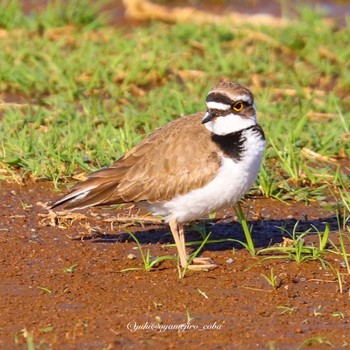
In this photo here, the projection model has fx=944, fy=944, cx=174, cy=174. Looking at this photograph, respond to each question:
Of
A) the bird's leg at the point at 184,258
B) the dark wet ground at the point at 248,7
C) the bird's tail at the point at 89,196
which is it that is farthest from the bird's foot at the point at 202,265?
the dark wet ground at the point at 248,7

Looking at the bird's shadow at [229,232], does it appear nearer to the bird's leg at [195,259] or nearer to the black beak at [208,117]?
the bird's leg at [195,259]

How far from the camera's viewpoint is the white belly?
6.07 meters

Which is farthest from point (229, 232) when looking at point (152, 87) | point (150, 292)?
point (152, 87)

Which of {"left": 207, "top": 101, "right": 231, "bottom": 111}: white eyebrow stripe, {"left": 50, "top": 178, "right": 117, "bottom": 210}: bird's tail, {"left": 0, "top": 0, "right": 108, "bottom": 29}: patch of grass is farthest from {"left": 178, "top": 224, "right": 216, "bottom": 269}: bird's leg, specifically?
{"left": 0, "top": 0, "right": 108, "bottom": 29}: patch of grass

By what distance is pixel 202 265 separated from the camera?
6309 millimetres

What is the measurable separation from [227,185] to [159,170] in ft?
1.81

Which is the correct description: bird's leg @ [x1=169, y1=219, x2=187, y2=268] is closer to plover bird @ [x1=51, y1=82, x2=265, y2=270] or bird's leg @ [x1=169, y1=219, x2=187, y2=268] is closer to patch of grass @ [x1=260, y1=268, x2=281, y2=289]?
plover bird @ [x1=51, y1=82, x2=265, y2=270]

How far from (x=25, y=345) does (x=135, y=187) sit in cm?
165

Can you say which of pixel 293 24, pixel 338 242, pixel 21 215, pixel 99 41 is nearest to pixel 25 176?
pixel 21 215

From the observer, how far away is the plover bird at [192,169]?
20.0 ft

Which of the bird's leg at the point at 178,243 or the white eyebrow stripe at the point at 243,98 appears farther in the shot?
the bird's leg at the point at 178,243

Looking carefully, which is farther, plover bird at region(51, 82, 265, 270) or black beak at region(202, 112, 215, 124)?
black beak at region(202, 112, 215, 124)

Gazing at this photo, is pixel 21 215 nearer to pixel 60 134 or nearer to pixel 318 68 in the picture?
pixel 60 134

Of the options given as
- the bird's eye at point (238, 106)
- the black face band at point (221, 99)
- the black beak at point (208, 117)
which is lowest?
the black beak at point (208, 117)
